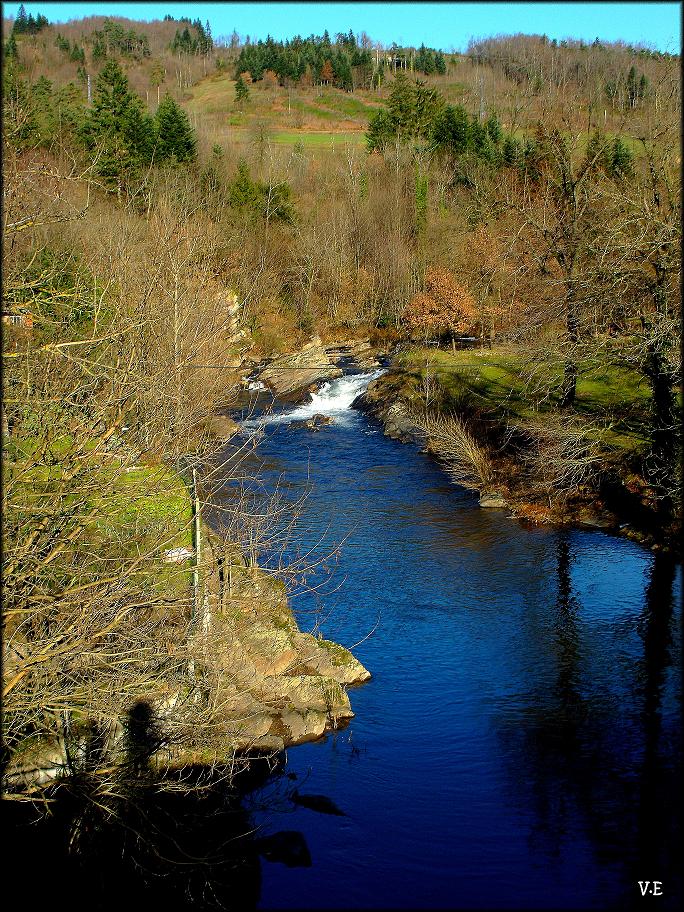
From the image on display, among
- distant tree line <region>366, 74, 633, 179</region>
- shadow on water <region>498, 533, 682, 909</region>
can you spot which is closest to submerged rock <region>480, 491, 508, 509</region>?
shadow on water <region>498, 533, 682, 909</region>

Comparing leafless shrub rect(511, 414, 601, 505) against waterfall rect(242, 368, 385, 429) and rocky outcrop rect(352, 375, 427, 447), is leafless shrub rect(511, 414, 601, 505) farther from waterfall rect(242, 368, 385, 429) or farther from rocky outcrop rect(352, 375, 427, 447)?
waterfall rect(242, 368, 385, 429)

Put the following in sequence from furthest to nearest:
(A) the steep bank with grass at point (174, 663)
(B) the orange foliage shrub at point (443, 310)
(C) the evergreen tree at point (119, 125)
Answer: (C) the evergreen tree at point (119, 125) < (B) the orange foliage shrub at point (443, 310) < (A) the steep bank with grass at point (174, 663)

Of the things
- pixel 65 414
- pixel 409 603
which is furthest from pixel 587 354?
pixel 65 414

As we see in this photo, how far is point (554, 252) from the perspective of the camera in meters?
25.4

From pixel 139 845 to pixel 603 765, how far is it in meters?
6.03

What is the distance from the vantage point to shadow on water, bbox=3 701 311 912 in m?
9.63

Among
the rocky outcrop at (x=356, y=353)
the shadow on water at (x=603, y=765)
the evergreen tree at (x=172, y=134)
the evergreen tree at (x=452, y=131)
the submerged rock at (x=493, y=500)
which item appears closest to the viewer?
the shadow on water at (x=603, y=765)

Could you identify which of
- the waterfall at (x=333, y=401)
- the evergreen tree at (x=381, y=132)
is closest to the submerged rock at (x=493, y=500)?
the waterfall at (x=333, y=401)

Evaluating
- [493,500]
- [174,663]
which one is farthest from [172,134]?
[174,663]

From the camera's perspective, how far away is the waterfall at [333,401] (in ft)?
103

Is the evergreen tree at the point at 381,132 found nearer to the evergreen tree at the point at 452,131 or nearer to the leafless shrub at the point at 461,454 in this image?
the evergreen tree at the point at 452,131

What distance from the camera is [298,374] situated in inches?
1406

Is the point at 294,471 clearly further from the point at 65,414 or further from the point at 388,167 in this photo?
the point at 388,167

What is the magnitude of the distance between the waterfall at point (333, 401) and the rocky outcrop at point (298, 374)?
59 cm
